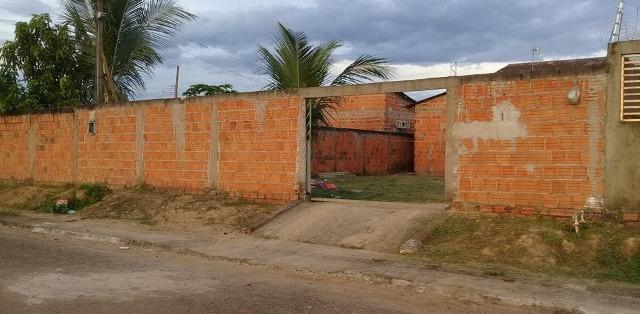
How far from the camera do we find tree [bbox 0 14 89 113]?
18797 millimetres

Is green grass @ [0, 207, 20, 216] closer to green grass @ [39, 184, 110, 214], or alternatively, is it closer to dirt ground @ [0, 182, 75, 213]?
dirt ground @ [0, 182, 75, 213]

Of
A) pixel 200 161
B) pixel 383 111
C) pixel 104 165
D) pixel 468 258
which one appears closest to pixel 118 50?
pixel 104 165

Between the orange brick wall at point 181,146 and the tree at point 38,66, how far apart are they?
2148mm

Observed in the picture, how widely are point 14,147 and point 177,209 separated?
8.81m

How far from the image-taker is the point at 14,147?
17875mm

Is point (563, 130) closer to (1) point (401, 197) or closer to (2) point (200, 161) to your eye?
(1) point (401, 197)

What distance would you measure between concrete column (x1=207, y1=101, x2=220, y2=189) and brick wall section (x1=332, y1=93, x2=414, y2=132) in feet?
71.3

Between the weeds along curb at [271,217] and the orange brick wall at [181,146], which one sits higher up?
the orange brick wall at [181,146]

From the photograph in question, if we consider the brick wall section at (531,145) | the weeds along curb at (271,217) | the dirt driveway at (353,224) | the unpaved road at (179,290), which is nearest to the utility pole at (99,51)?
the weeds along curb at (271,217)

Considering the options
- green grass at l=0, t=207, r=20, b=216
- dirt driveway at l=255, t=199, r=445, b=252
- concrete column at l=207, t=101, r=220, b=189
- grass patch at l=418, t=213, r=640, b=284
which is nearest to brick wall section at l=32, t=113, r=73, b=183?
green grass at l=0, t=207, r=20, b=216

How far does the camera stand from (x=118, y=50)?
1797 centimetres

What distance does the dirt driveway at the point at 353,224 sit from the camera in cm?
905

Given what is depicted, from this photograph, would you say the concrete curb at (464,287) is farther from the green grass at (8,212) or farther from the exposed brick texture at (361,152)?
the exposed brick texture at (361,152)

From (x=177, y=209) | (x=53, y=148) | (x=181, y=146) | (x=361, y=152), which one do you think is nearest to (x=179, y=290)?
(x=177, y=209)
